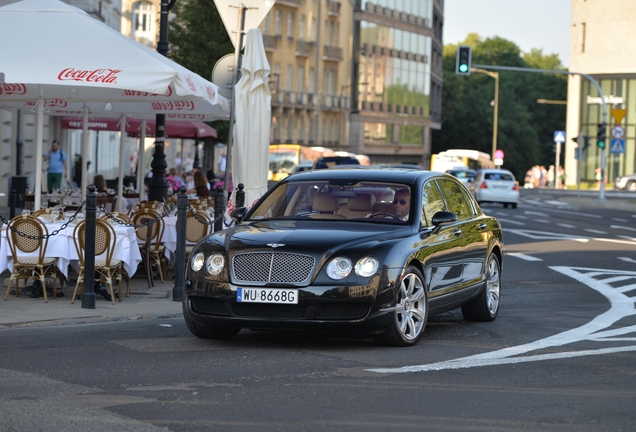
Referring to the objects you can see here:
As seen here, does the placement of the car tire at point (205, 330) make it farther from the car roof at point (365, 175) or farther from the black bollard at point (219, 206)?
the black bollard at point (219, 206)

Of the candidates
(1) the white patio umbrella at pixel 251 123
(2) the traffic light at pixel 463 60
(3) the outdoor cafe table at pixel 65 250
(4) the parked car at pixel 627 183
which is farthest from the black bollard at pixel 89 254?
(4) the parked car at pixel 627 183

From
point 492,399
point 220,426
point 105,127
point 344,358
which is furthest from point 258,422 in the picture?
point 105,127

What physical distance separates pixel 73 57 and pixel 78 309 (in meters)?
2.82

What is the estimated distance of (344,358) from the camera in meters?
9.31

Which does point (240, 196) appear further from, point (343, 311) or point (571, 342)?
point (343, 311)

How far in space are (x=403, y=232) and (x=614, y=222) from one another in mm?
28822

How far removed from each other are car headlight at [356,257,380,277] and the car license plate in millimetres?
510

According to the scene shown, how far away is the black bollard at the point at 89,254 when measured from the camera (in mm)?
12312

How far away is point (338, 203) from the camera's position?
35.8ft

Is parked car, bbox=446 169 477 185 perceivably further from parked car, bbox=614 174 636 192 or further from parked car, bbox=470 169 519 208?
parked car, bbox=614 174 636 192

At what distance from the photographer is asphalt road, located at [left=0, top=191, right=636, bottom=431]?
692cm

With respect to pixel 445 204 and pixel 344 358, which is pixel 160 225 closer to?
pixel 445 204

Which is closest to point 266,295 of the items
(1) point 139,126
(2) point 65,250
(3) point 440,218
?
(3) point 440,218

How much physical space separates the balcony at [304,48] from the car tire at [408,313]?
85.7m
